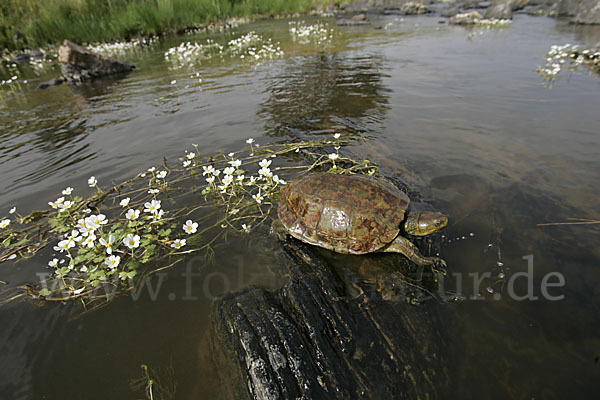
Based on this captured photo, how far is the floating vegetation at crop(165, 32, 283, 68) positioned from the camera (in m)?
14.6

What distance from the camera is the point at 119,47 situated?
1856 centimetres

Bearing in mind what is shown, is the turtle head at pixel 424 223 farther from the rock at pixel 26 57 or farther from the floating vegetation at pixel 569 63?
the rock at pixel 26 57

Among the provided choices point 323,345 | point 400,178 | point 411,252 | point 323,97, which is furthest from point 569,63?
point 323,345

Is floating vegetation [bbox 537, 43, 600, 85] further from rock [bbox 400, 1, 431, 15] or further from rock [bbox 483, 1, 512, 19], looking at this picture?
rock [bbox 400, 1, 431, 15]

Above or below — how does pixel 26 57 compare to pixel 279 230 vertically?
above

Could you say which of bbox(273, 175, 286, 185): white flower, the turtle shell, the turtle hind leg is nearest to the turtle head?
the turtle shell

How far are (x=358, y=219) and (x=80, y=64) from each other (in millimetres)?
15251

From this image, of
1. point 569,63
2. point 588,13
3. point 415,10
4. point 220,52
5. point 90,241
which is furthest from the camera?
point 415,10

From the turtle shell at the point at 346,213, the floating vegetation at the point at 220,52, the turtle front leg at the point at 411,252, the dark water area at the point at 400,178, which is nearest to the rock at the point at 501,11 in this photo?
the dark water area at the point at 400,178

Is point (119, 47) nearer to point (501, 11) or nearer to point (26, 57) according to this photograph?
point (26, 57)

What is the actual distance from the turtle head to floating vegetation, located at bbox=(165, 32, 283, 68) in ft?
44.4

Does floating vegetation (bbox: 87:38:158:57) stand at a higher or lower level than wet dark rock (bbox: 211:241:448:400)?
higher

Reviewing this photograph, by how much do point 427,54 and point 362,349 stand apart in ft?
46.4

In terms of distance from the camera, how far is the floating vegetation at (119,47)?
1827 centimetres
